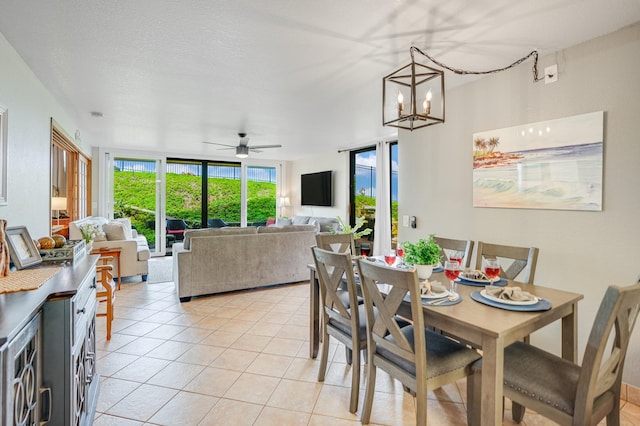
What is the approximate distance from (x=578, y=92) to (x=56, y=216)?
21.0ft

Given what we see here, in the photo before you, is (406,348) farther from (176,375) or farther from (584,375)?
(176,375)

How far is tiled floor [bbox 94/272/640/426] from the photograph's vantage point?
192cm

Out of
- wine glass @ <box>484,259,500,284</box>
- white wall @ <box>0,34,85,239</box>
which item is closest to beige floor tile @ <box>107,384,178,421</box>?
white wall @ <box>0,34,85,239</box>

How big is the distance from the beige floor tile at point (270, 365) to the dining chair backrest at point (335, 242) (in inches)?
39.3

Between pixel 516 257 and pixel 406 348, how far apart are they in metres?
1.23

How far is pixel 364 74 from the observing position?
289cm

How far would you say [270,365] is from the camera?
2506 millimetres

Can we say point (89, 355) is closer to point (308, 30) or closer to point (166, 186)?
point (308, 30)

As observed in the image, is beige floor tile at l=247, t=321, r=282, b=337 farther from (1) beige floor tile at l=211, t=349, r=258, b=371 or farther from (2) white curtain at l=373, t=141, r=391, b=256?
(2) white curtain at l=373, t=141, r=391, b=256

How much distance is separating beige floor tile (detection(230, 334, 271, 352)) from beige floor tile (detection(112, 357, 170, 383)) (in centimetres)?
59

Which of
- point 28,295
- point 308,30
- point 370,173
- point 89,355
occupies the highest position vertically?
point 308,30

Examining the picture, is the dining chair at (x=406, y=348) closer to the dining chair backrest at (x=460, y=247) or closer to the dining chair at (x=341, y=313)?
the dining chair at (x=341, y=313)

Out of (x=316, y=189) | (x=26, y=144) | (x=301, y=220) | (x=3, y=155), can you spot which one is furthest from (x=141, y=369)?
(x=316, y=189)

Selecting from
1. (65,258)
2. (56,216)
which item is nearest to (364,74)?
(65,258)
